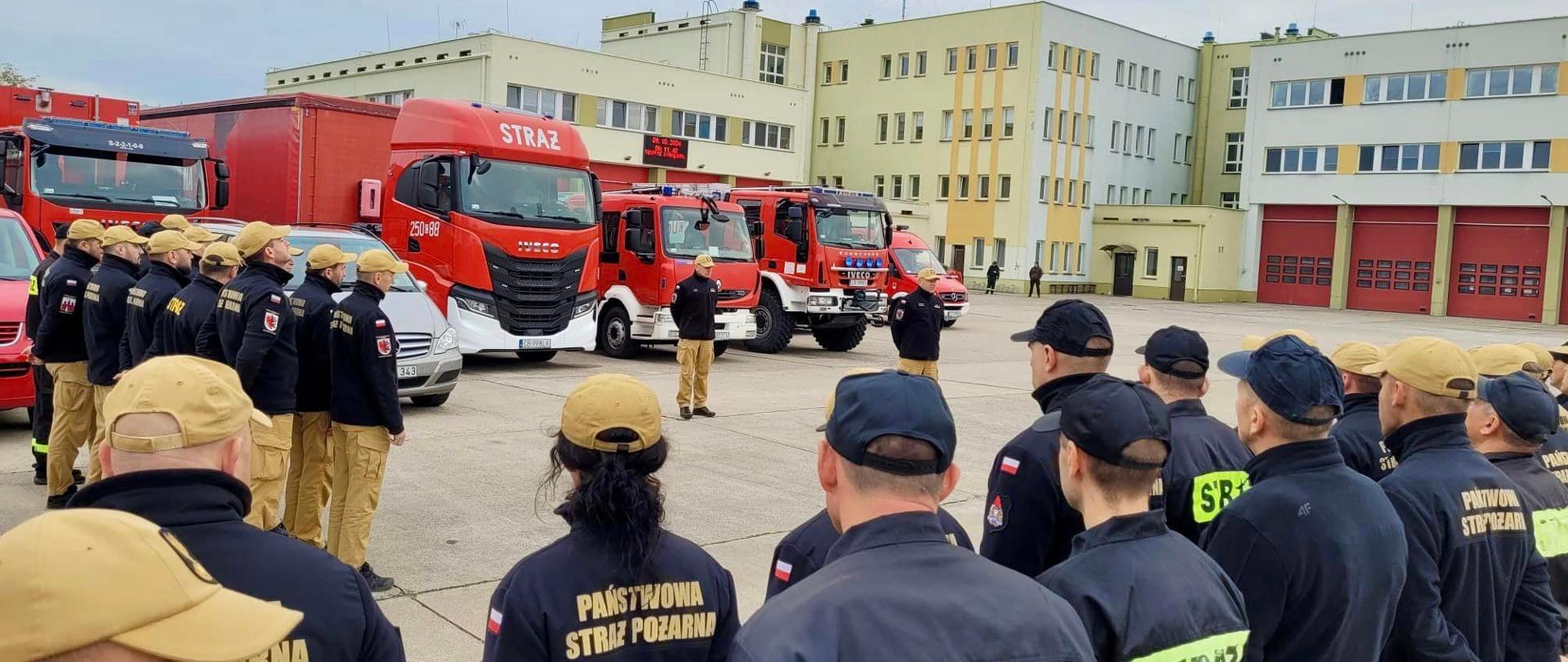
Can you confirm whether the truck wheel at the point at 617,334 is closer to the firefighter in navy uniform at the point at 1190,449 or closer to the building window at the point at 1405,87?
the firefighter in navy uniform at the point at 1190,449

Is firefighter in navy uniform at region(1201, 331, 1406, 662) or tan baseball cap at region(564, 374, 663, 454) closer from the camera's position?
tan baseball cap at region(564, 374, 663, 454)

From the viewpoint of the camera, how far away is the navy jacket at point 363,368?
21.0 ft

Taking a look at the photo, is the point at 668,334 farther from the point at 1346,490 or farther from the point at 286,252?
the point at 1346,490

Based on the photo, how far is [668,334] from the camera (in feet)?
58.9

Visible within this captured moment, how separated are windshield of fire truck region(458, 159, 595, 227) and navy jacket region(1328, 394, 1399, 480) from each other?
12.3 m

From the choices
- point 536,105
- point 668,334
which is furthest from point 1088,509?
point 536,105

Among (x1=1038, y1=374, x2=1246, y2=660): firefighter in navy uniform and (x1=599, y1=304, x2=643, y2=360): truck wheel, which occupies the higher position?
(x1=1038, y1=374, x2=1246, y2=660): firefighter in navy uniform

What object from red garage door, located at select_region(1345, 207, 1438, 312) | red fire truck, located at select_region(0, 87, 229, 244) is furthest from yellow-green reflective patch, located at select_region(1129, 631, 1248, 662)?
red garage door, located at select_region(1345, 207, 1438, 312)

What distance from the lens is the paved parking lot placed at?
21.5 feet

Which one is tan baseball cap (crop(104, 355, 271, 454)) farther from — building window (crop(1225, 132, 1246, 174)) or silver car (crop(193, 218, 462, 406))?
building window (crop(1225, 132, 1246, 174))

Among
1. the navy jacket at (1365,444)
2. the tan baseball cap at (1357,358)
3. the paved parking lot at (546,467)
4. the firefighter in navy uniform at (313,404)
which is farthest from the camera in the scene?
the firefighter in navy uniform at (313,404)

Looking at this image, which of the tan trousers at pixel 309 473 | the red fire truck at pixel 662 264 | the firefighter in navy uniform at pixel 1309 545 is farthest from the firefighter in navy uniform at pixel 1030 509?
the red fire truck at pixel 662 264

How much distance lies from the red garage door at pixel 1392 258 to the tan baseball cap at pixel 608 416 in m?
54.9

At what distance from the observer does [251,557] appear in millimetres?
2232
